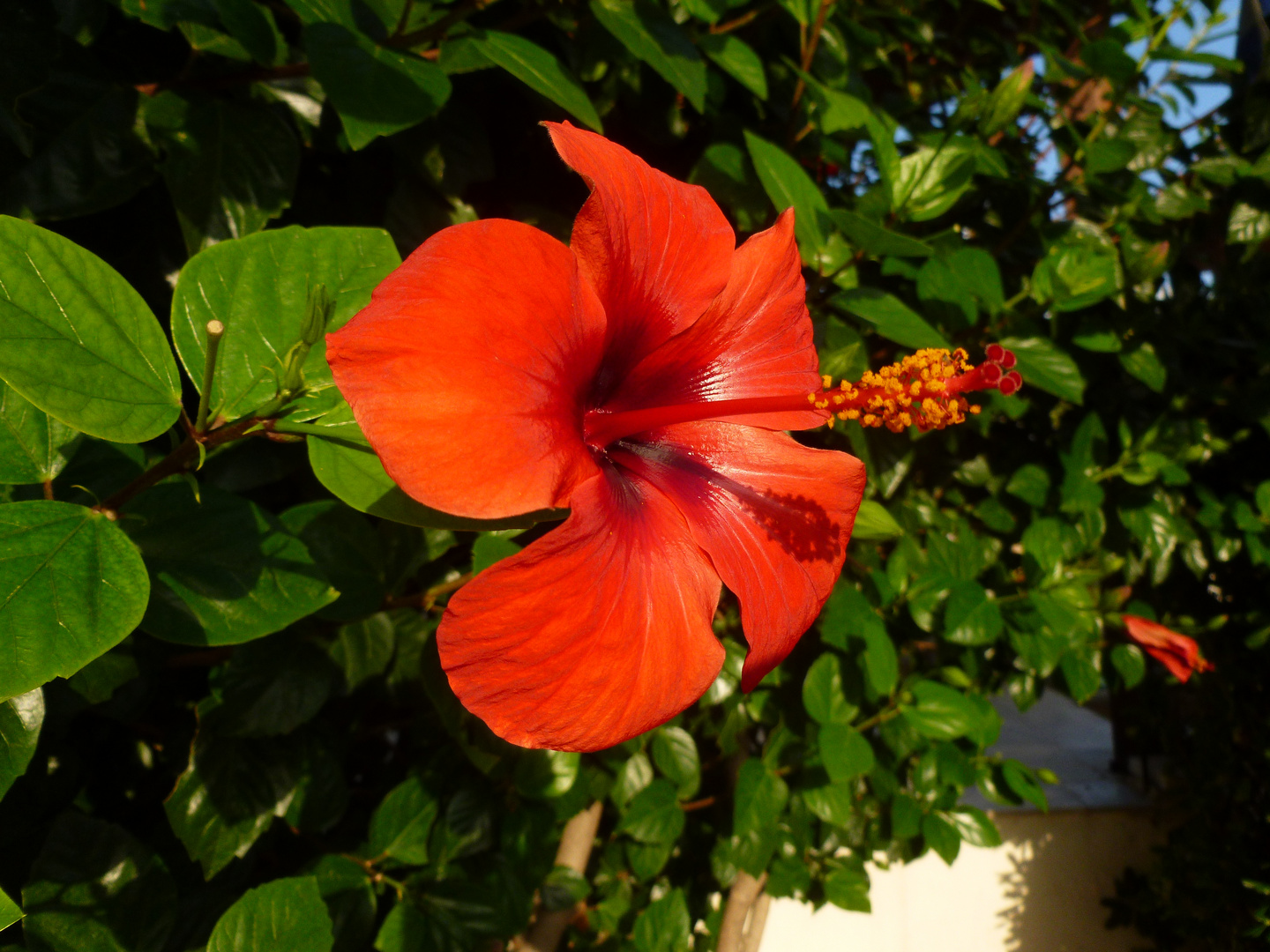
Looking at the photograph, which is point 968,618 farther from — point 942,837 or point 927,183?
point 927,183

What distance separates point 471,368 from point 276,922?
0.58 meters

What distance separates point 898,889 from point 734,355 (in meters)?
2.55

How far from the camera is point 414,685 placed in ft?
3.99

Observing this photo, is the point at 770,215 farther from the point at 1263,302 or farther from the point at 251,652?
the point at 1263,302

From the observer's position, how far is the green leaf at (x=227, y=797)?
0.87m

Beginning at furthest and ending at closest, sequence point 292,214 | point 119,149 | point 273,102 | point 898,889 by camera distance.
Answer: point 898,889 < point 292,214 < point 273,102 < point 119,149

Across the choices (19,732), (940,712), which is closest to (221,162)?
(19,732)

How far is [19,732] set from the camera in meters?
0.62

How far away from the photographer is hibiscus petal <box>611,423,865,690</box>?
637mm

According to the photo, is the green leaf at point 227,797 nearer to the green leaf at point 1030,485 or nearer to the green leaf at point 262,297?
the green leaf at point 262,297

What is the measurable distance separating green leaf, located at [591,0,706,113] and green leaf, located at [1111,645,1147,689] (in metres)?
1.49

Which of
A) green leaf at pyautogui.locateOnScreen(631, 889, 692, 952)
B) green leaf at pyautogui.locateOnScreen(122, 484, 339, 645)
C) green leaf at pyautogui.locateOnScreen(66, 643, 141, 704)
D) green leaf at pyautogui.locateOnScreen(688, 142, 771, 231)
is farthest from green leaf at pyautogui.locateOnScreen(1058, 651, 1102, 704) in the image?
green leaf at pyautogui.locateOnScreen(66, 643, 141, 704)

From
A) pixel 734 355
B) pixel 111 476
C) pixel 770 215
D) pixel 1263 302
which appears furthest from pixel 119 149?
pixel 1263 302

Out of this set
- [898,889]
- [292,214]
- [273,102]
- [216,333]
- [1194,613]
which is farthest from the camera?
[898,889]
